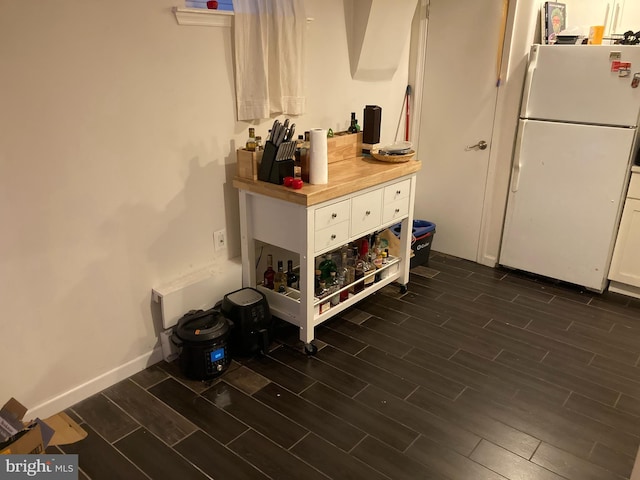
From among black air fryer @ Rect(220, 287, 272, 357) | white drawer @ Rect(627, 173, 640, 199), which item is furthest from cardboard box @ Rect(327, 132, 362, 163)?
white drawer @ Rect(627, 173, 640, 199)

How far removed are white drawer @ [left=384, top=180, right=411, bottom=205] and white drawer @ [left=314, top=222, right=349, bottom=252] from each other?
0.42 metres

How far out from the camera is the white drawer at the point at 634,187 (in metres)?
3.17

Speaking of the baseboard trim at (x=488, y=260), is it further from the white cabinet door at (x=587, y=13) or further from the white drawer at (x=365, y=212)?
the white cabinet door at (x=587, y=13)

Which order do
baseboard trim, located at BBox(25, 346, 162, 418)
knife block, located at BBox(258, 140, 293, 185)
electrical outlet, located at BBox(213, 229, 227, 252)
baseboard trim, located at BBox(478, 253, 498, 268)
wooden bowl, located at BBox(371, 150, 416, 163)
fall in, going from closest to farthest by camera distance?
1. baseboard trim, located at BBox(25, 346, 162, 418)
2. knife block, located at BBox(258, 140, 293, 185)
3. electrical outlet, located at BBox(213, 229, 227, 252)
4. wooden bowl, located at BBox(371, 150, 416, 163)
5. baseboard trim, located at BBox(478, 253, 498, 268)

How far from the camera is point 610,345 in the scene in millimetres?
2887

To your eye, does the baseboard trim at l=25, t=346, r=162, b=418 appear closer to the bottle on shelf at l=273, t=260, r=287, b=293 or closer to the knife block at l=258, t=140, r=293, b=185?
the bottle on shelf at l=273, t=260, r=287, b=293

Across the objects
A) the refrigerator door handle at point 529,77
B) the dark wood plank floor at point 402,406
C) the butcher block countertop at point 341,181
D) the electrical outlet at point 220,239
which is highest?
the refrigerator door handle at point 529,77

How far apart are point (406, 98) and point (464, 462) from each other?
2.86 metres

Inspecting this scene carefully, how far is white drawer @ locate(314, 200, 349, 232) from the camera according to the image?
2.57m

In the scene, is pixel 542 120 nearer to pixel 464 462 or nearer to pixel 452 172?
pixel 452 172

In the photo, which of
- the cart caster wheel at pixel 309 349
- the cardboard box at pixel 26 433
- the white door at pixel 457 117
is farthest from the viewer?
the white door at pixel 457 117

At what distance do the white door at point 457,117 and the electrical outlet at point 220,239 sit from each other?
1.93 metres

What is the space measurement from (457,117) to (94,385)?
10.0ft

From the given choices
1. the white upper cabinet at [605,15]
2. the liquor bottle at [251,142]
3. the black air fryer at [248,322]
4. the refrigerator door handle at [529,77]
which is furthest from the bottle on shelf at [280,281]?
the white upper cabinet at [605,15]
